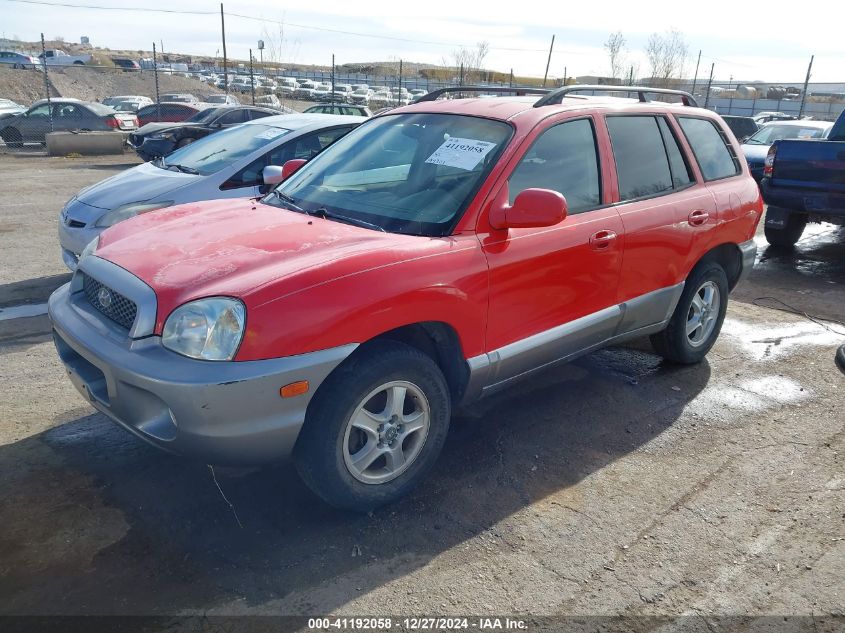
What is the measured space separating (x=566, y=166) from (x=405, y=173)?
2.92 feet

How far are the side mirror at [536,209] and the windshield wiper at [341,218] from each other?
629 millimetres

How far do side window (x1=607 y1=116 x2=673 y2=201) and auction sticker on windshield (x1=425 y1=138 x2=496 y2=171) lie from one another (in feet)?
3.10

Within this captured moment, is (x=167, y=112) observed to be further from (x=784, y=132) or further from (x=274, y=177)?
(x=274, y=177)

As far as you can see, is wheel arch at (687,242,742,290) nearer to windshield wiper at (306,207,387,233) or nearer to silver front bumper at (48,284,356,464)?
windshield wiper at (306,207,387,233)

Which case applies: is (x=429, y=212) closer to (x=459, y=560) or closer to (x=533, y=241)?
(x=533, y=241)

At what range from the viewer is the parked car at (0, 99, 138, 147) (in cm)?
1908

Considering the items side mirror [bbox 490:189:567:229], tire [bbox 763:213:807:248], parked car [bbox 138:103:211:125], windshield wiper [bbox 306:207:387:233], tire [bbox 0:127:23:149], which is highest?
side mirror [bbox 490:189:567:229]

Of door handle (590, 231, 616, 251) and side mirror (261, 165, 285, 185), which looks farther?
side mirror (261, 165, 285, 185)

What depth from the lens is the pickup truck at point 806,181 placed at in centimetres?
780

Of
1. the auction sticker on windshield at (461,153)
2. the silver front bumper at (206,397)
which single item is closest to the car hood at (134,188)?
the auction sticker on windshield at (461,153)

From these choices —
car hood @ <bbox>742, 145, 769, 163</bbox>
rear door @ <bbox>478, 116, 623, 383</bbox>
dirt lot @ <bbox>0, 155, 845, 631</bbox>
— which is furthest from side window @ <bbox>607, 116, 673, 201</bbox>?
car hood @ <bbox>742, 145, 769, 163</bbox>

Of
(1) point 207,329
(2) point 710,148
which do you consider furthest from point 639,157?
(1) point 207,329

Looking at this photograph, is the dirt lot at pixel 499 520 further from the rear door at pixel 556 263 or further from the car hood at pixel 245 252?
the car hood at pixel 245 252

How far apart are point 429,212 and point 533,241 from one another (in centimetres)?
56
